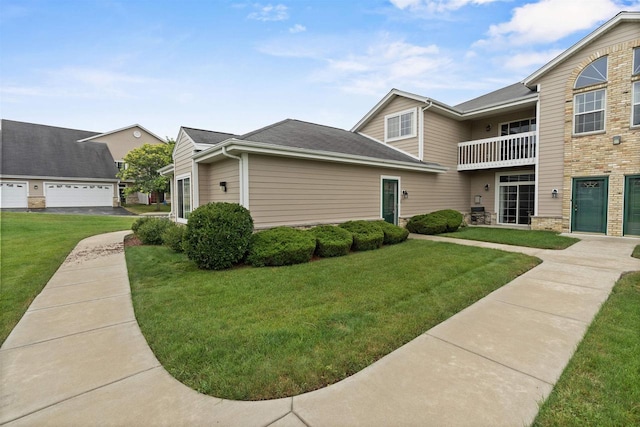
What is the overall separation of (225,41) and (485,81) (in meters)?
13.9

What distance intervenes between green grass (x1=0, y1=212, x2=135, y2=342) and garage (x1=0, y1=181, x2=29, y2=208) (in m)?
11.7

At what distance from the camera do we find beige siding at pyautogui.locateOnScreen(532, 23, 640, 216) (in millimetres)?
10555

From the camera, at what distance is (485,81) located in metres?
15.9

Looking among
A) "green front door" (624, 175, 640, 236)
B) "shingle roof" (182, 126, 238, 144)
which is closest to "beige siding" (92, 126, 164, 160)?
"shingle roof" (182, 126, 238, 144)

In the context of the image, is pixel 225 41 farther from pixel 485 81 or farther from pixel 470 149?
pixel 485 81

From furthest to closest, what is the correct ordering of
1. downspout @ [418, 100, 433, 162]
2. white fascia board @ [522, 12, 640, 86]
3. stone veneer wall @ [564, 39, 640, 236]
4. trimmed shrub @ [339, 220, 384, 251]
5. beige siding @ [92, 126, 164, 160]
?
beige siding @ [92, 126, 164, 160] < downspout @ [418, 100, 433, 162] < stone veneer wall @ [564, 39, 640, 236] < white fascia board @ [522, 12, 640, 86] < trimmed shrub @ [339, 220, 384, 251]

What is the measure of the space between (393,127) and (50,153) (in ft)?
92.5

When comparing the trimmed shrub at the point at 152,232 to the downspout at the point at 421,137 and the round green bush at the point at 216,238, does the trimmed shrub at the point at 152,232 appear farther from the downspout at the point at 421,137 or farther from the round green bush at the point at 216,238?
the downspout at the point at 421,137

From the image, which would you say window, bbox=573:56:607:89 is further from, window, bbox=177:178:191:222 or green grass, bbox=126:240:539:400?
window, bbox=177:178:191:222

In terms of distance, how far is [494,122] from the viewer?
45.8 ft

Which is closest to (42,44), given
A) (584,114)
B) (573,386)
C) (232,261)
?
(232,261)

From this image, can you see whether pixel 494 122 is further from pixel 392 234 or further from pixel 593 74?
pixel 392 234

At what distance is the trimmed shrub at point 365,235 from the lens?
792 cm

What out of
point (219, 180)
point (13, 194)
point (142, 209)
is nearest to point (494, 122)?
point (219, 180)
